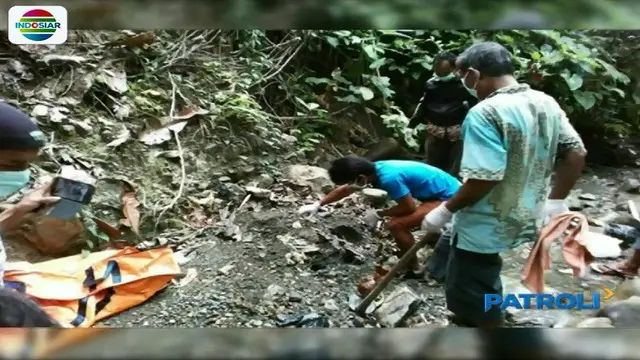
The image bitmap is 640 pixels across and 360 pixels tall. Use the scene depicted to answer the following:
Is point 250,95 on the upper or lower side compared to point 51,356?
upper

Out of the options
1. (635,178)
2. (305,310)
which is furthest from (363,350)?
(635,178)

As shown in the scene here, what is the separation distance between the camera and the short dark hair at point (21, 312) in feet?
3.77

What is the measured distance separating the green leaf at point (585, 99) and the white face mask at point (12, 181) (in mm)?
984

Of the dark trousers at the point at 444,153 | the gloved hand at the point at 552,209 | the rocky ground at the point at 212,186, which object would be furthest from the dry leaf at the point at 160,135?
the gloved hand at the point at 552,209

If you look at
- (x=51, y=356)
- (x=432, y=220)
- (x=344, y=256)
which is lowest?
(x=51, y=356)

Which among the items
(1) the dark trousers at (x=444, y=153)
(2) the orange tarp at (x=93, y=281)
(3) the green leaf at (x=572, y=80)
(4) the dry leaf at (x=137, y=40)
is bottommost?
(2) the orange tarp at (x=93, y=281)

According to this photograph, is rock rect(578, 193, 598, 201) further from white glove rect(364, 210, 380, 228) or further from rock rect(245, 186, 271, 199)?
rock rect(245, 186, 271, 199)

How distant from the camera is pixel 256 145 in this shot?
124cm

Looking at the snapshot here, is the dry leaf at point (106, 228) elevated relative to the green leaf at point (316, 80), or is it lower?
lower

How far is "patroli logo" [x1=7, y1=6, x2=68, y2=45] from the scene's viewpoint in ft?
3.73

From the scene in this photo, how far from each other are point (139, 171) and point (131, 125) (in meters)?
0.09

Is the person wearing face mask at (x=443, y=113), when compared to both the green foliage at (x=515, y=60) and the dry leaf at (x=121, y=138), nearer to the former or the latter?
the green foliage at (x=515, y=60)

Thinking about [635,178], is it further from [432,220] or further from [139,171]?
[139,171]

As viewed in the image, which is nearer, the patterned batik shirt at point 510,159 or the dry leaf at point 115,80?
the patterned batik shirt at point 510,159
